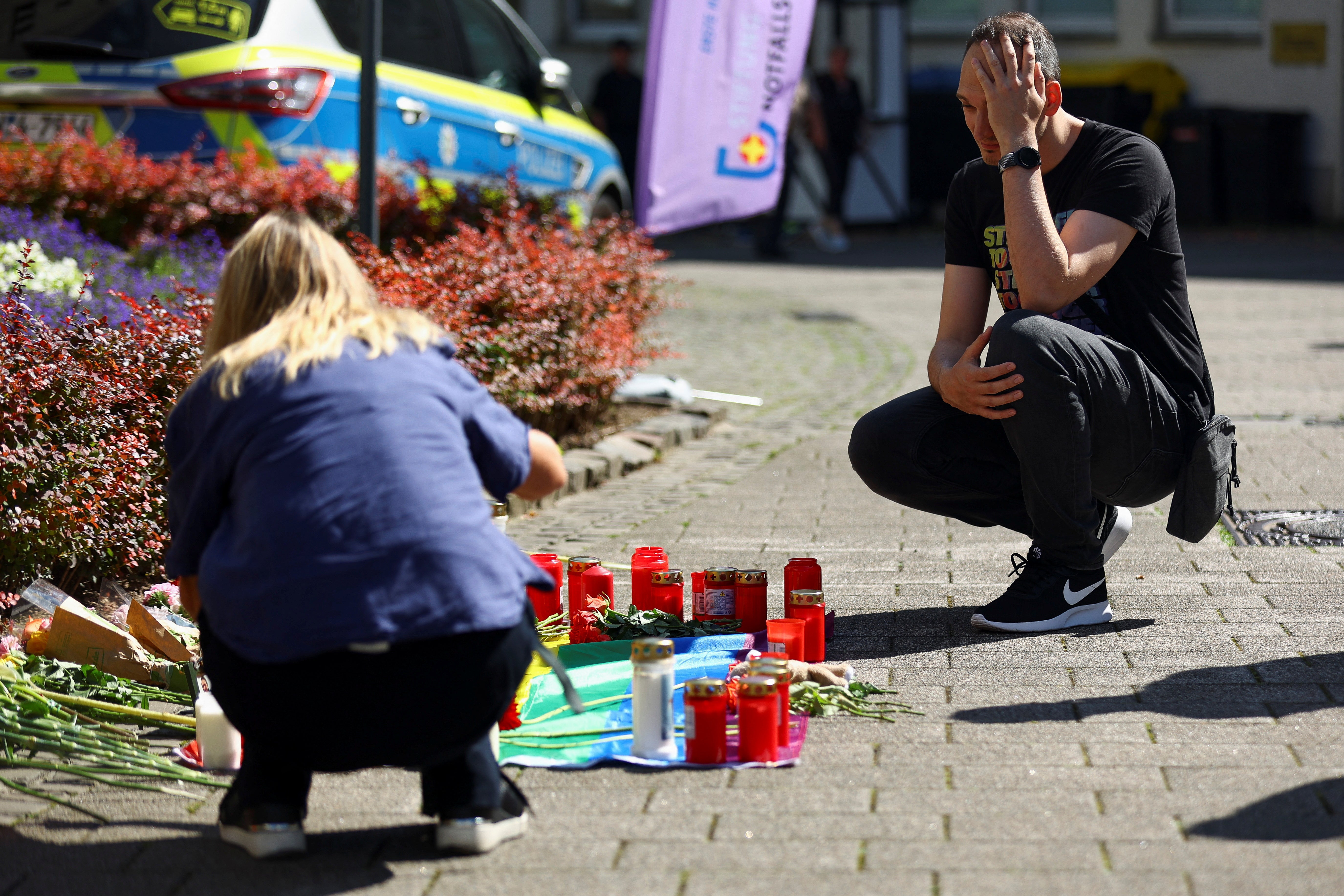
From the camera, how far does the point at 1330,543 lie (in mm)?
5203

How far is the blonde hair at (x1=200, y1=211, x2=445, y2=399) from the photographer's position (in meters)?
2.75

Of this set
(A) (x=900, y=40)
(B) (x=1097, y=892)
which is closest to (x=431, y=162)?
(B) (x=1097, y=892)

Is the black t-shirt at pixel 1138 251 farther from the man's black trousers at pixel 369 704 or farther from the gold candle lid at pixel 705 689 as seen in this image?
the man's black trousers at pixel 369 704

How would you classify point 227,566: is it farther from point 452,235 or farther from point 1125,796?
point 452,235

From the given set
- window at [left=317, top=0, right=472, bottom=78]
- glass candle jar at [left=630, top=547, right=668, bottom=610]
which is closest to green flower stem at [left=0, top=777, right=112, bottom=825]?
glass candle jar at [left=630, top=547, right=668, bottom=610]

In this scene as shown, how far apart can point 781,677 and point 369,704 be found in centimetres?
93

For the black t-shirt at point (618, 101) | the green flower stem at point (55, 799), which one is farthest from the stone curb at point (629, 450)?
the black t-shirt at point (618, 101)

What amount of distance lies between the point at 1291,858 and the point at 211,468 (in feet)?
6.57

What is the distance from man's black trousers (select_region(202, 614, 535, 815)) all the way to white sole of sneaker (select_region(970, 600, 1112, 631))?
1781 mm

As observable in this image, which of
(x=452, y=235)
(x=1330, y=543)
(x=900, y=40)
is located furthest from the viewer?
(x=900, y=40)

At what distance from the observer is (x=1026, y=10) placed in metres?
21.8

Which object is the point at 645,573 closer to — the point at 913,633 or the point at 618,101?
the point at 913,633

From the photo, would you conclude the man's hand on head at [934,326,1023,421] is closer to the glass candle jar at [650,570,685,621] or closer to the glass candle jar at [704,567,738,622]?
the glass candle jar at [704,567,738,622]

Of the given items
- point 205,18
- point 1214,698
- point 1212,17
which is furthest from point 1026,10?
point 1214,698
